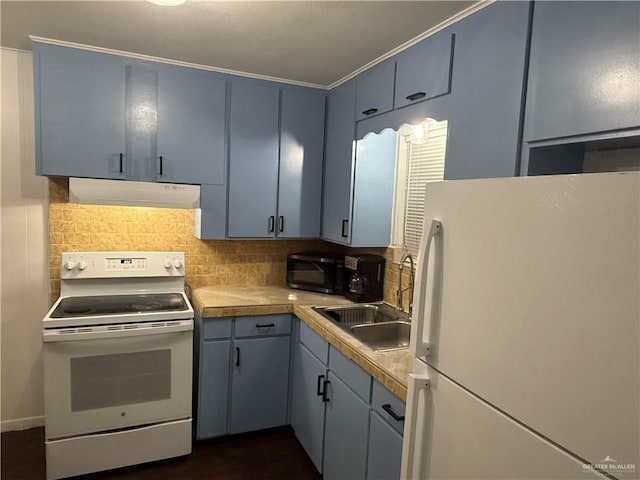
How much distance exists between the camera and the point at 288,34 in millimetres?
1945

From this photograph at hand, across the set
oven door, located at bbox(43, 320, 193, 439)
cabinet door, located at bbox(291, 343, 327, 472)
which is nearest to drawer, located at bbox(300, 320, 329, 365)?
cabinet door, located at bbox(291, 343, 327, 472)

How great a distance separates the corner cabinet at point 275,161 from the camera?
2635 mm

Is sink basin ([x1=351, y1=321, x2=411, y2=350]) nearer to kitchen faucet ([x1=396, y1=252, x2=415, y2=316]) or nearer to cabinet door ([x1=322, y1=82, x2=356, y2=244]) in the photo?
kitchen faucet ([x1=396, y1=252, x2=415, y2=316])

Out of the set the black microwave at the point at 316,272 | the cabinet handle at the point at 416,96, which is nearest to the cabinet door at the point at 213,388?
the black microwave at the point at 316,272

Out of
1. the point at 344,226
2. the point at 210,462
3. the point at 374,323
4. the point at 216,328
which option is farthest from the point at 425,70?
the point at 210,462

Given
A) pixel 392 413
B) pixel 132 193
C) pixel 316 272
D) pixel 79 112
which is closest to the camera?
pixel 392 413

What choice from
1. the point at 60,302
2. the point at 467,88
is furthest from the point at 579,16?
the point at 60,302

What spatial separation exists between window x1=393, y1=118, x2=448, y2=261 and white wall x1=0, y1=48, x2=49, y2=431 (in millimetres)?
2229

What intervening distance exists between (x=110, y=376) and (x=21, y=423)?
1000mm

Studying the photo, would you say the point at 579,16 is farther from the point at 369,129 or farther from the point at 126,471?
the point at 126,471

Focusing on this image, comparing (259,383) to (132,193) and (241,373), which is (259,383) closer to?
(241,373)

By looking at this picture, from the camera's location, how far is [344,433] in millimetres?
1964

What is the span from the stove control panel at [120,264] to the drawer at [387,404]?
1.58 meters

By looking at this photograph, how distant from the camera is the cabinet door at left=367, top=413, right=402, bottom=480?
1.56 m
